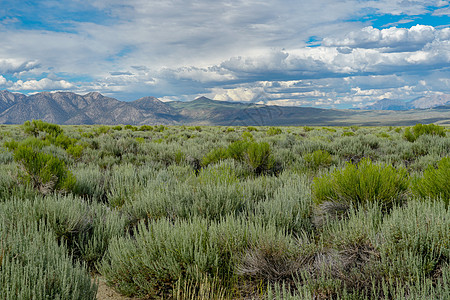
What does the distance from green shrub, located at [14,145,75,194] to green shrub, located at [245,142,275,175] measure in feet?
14.5

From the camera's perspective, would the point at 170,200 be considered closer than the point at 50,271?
No

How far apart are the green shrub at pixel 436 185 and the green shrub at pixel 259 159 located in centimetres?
433

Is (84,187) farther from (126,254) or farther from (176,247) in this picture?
(176,247)

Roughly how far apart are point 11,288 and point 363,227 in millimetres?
2879

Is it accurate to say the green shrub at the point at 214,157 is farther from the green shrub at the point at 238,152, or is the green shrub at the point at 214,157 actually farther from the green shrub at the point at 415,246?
the green shrub at the point at 415,246

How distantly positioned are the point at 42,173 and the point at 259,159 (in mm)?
5016

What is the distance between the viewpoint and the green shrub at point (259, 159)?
302 inches

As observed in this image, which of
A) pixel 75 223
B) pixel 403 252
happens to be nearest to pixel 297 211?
pixel 403 252

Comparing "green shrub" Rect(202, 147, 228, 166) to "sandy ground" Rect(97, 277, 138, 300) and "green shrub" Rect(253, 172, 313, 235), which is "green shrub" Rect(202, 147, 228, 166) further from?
"sandy ground" Rect(97, 277, 138, 300)

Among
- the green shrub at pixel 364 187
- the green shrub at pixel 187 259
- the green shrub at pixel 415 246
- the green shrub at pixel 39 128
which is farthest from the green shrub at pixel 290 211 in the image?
the green shrub at pixel 39 128

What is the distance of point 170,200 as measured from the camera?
160 inches

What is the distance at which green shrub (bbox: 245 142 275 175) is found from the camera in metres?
7.68

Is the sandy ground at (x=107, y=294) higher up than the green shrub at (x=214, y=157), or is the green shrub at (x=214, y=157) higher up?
the green shrub at (x=214, y=157)

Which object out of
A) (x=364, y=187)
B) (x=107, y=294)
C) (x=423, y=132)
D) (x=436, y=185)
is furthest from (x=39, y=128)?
(x=423, y=132)
